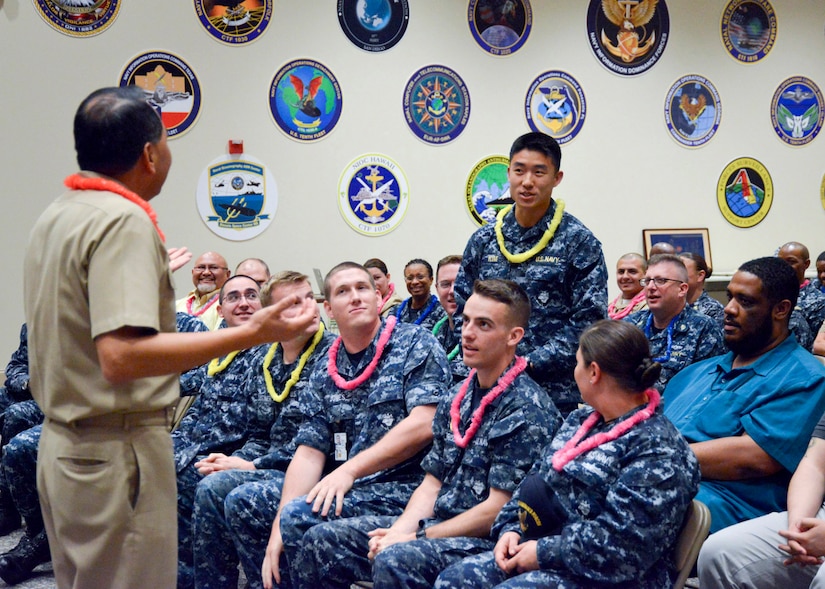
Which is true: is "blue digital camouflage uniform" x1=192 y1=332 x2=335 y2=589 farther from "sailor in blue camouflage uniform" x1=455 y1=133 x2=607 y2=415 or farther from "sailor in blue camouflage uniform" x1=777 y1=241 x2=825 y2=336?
"sailor in blue camouflage uniform" x1=777 y1=241 x2=825 y2=336

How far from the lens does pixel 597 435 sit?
211 cm

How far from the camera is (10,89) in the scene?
6.09 metres

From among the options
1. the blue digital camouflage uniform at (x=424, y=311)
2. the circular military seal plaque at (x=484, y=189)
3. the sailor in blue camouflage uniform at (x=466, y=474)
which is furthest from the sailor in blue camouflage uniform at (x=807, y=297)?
the sailor in blue camouflage uniform at (x=466, y=474)

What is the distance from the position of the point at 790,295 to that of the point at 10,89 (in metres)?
5.60

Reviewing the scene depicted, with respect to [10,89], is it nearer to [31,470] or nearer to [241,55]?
[241,55]

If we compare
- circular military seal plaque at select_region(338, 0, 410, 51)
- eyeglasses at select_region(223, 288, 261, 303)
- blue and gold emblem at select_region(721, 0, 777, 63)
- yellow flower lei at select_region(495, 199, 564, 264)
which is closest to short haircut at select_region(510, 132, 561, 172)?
yellow flower lei at select_region(495, 199, 564, 264)

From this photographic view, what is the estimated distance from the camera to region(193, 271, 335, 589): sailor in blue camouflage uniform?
296 cm

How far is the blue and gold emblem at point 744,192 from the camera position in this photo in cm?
775

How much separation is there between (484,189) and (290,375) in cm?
410

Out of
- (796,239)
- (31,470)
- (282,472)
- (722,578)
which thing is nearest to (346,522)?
(282,472)

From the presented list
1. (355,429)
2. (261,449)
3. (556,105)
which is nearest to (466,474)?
(355,429)

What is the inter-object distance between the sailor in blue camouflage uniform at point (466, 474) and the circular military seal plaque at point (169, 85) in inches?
177

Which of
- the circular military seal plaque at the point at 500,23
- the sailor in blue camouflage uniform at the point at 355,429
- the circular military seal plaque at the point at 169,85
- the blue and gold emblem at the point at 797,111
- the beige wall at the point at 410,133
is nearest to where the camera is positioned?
the sailor in blue camouflage uniform at the point at 355,429

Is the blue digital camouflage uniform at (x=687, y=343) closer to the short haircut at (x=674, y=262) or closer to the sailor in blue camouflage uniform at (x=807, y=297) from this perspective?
the short haircut at (x=674, y=262)
